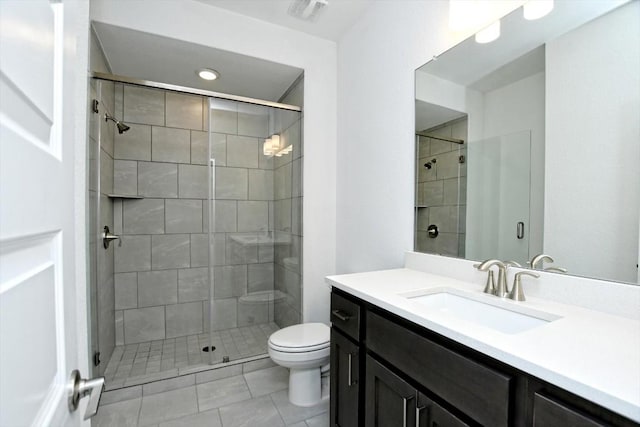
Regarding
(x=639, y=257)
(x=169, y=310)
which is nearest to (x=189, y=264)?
(x=169, y=310)

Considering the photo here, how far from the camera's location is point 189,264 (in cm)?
288

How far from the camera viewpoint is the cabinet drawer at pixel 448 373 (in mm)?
694

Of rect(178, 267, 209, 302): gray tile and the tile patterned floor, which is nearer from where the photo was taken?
the tile patterned floor

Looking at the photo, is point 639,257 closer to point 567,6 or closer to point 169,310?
point 567,6

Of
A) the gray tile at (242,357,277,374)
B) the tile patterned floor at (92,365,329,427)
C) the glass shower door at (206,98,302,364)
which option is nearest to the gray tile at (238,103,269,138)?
the glass shower door at (206,98,302,364)

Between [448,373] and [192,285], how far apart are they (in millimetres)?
2645

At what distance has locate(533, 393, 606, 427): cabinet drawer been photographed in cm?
55

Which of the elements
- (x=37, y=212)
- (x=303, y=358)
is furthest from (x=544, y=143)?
(x=303, y=358)

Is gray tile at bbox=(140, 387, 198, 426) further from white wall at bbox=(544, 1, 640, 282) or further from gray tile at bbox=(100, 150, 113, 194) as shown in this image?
white wall at bbox=(544, 1, 640, 282)

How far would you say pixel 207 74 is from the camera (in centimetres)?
252

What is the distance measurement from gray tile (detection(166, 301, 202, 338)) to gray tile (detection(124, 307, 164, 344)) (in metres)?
0.08

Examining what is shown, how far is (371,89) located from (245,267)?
1.83 meters

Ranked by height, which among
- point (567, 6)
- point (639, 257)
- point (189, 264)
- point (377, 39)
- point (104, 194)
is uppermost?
point (377, 39)

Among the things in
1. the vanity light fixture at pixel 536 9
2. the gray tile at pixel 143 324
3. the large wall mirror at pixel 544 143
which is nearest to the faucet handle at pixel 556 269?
the large wall mirror at pixel 544 143
